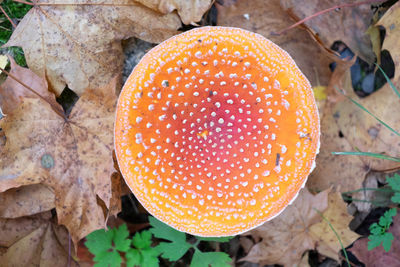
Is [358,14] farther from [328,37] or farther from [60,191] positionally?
[60,191]

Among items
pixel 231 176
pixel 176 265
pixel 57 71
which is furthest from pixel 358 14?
pixel 176 265

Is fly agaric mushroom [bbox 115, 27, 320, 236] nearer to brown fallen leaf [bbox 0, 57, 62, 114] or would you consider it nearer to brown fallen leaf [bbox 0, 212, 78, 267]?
brown fallen leaf [bbox 0, 57, 62, 114]

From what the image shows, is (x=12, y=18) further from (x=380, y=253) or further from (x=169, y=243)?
(x=380, y=253)

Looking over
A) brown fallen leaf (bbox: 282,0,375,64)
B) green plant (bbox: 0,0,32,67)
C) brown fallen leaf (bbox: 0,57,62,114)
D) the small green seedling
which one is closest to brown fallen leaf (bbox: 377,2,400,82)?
brown fallen leaf (bbox: 282,0,375,64)

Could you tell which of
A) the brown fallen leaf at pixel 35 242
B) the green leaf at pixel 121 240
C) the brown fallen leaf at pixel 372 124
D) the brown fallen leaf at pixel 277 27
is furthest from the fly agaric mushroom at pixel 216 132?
the brown fallen leaf at pixel 35 242

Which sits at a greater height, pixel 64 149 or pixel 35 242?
pixel 64 149

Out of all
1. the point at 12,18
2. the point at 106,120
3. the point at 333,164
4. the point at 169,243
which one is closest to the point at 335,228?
the point at 333,164
